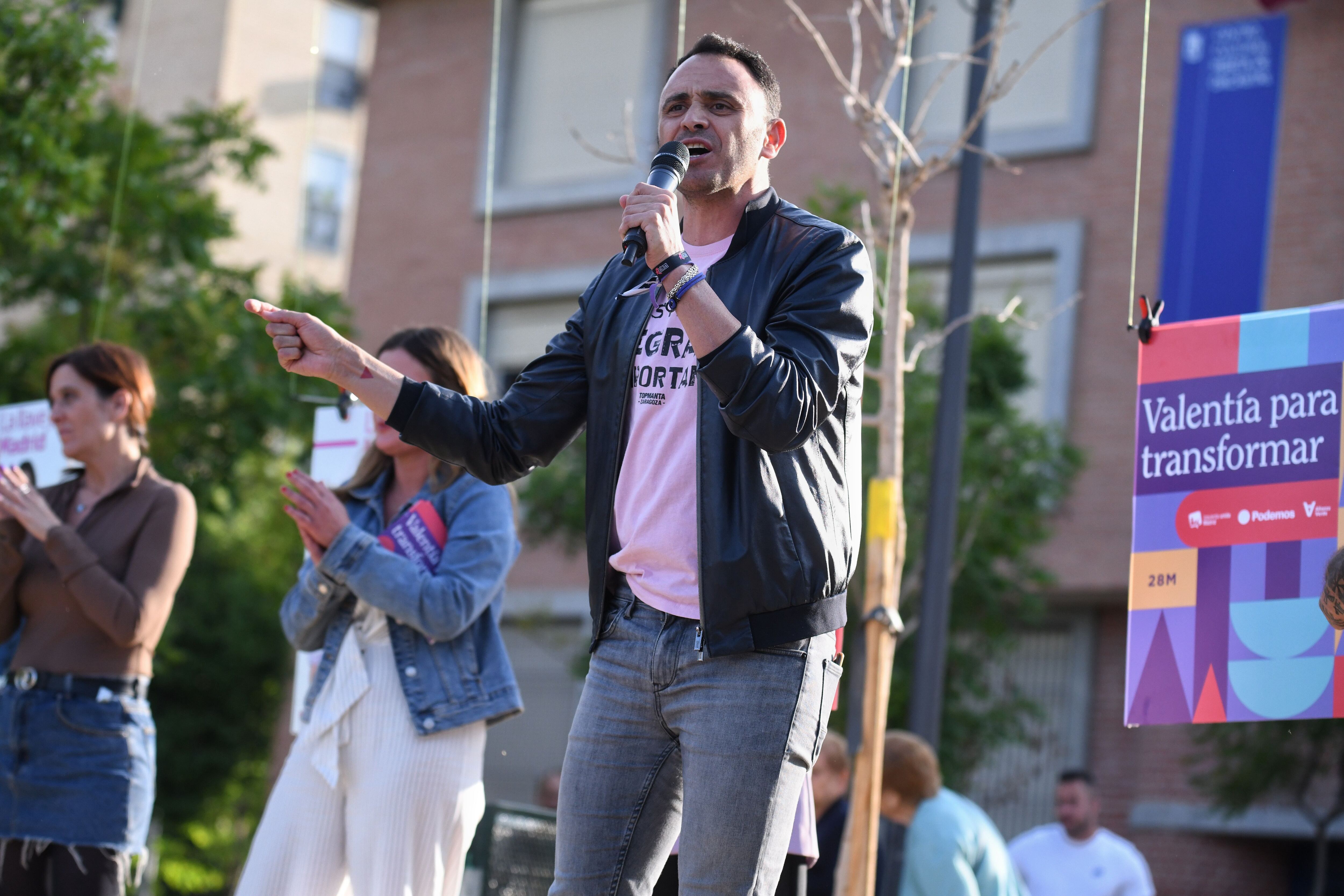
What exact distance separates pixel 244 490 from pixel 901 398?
30.0ft

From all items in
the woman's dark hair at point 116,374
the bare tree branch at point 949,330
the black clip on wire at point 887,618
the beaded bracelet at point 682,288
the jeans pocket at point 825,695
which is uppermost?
the bare tree branch at point 949,330

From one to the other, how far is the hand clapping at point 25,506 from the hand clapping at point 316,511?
879mm

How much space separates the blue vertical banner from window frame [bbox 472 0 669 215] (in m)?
5.42

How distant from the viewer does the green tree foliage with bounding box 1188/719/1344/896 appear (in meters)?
12.1

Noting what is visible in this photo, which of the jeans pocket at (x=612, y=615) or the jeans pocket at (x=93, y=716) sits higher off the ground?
the jeans pocket at (x=612, y=615)

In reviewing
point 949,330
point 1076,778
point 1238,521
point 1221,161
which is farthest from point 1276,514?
point 1221,161

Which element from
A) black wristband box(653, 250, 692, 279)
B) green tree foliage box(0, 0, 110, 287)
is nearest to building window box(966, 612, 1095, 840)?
green tree foliage box(0, 0, 110, 287)

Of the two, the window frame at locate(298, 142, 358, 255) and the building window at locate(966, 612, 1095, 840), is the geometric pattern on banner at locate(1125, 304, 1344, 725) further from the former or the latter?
the window frame at locate(298, 142, 358, 255)

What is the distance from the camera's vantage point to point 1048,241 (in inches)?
602

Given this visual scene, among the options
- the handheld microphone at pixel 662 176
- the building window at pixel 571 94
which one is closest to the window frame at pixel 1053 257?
the building window at pixel 571 94

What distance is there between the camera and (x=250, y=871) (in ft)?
13.2

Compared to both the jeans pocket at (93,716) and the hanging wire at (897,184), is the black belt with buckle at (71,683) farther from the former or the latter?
the hanging wire at (897,184)

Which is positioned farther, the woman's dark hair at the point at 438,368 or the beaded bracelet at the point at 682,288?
the woman's dark hair at the point at 438,368

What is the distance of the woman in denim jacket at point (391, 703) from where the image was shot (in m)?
4.00
